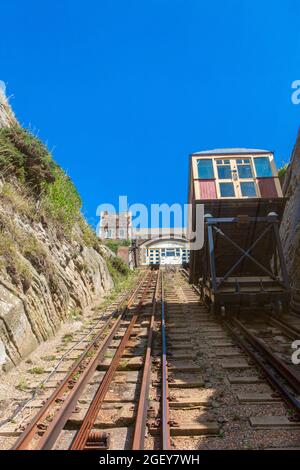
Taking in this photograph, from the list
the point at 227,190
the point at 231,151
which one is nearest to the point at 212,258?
the point at 227,190

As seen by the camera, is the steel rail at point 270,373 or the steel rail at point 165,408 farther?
the steel rail at point 270,373

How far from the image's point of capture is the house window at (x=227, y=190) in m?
10.5

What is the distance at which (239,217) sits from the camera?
10008 mm

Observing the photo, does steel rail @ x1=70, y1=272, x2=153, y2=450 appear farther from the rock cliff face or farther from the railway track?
the rock cliff face

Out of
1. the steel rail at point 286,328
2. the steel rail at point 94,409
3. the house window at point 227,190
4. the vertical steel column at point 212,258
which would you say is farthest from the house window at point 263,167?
the steel rail at point 94,409

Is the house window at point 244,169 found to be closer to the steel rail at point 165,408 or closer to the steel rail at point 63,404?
the steel rail at point 165,408

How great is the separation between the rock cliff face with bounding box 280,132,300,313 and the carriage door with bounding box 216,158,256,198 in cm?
436

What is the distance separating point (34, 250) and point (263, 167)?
8.36 m

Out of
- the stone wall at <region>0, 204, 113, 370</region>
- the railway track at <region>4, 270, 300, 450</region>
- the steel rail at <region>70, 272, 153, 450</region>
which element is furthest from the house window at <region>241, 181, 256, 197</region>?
A: the stone wall at <region>0, 204, 113, 370</region>

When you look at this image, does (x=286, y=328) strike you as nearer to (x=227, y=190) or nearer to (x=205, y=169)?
(x=227, y=190)

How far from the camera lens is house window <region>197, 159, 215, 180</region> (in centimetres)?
1088

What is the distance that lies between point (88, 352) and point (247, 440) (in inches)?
163

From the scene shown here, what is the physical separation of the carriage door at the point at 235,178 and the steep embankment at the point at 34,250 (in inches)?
254
